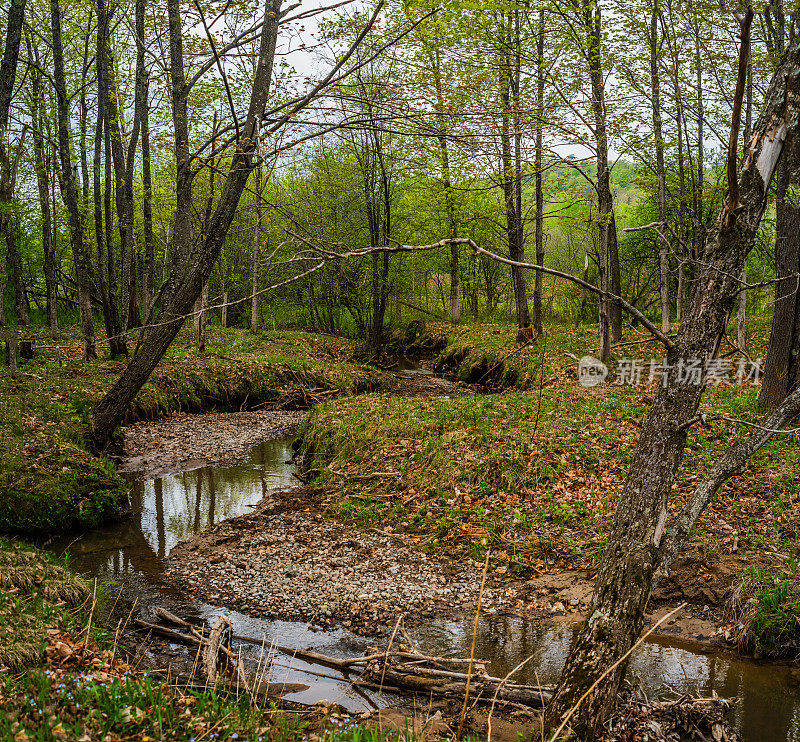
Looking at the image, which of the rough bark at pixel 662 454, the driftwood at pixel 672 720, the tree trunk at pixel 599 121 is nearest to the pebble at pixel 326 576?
the driftwood at pixel 672 720

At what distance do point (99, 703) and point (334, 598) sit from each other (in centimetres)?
278

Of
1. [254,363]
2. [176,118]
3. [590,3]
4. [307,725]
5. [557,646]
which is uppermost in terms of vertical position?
[590,3]

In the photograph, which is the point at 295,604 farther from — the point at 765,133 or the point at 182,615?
the point at 765,133

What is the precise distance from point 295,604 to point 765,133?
4.93 m

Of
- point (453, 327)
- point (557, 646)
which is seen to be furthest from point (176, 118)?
point (453, 327)

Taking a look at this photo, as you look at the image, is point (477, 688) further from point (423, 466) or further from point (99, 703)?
point (423, 466)

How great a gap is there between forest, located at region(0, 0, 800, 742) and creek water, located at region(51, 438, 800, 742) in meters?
0.03

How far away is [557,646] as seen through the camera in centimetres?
456

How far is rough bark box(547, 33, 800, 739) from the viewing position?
280cm

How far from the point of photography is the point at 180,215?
8.30 m

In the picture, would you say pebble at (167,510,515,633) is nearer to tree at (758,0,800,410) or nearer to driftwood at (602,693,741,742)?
driftwood at (602,693,741,742)

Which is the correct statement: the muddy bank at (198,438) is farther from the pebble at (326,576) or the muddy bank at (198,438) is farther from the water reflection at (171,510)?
the pebble at (326,576)

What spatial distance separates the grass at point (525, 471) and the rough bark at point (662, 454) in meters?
2.93

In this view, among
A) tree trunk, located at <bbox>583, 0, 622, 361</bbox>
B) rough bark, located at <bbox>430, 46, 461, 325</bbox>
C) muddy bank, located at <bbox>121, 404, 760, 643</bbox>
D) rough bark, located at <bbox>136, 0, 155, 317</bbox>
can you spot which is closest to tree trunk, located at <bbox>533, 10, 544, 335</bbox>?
tree trunk, located at <bbox>583, 0, 622, 361</bbox>
